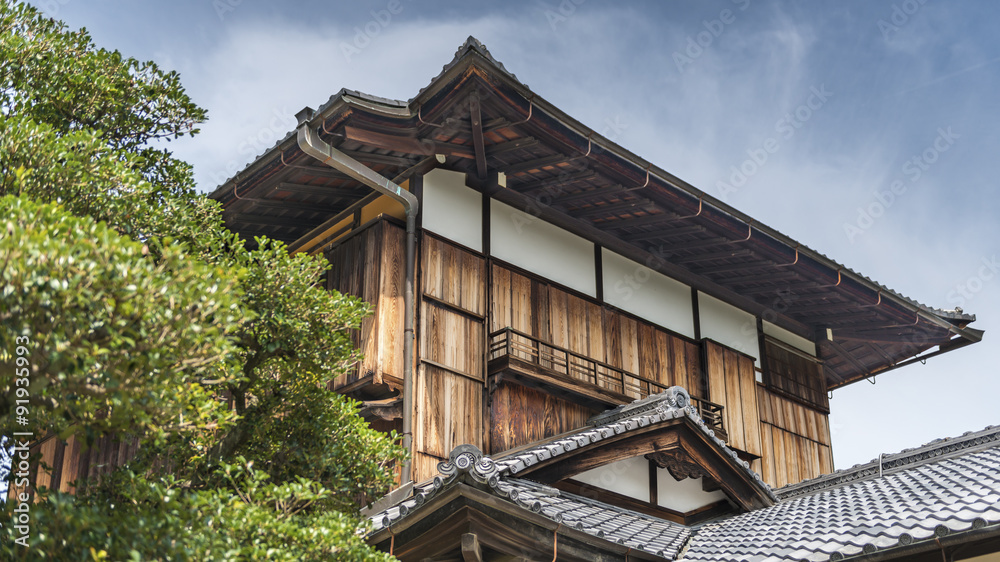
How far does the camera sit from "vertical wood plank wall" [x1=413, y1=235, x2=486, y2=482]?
34.9 feet

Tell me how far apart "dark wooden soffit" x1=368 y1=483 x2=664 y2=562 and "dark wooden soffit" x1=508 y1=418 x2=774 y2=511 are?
1972 millimetres

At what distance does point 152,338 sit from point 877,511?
22.4ft

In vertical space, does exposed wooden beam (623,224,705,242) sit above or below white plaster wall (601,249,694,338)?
above

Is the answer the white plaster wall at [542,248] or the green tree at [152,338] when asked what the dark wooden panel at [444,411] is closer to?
the white plaster wall at [542,248]

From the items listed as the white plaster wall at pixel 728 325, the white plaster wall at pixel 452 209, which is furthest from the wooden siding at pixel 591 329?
the white plaster wall at pixel 728 325

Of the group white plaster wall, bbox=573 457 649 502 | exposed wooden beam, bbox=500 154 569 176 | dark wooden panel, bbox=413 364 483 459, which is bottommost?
white plaster wall, bbox=573 457 649 502

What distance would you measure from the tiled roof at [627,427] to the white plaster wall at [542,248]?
211 cm

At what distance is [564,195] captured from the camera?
13.1 meters

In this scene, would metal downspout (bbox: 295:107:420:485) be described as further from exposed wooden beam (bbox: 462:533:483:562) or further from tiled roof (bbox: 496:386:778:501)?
exposed wooden beam (bbox: 462:533:483:562)

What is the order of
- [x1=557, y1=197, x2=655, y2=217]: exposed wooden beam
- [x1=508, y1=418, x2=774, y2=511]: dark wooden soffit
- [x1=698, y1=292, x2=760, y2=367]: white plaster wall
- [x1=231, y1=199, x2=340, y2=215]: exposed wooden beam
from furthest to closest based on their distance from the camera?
1. [x1=698, y1=292, x2=760, y2=367]: white plaster wall
2. [x1=557, y1=197, x2=655, y2=217]: exposed wooden beam
3. [x1=231, y1=199, x2=340, y2=215]: exposed wooden beam
4. [x1=508, y1=418, x2=774, y2=511]: dark wooden soffit

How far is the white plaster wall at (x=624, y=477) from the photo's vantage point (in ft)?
34.6

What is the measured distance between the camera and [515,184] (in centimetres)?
1280

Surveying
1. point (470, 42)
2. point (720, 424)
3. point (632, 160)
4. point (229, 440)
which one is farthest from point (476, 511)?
point (720, 424)

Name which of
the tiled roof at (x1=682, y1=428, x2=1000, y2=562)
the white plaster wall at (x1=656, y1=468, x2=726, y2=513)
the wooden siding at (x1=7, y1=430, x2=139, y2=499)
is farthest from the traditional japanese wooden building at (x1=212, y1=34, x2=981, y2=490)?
the wooden siding at (x1=7, y1=430, x2=139, y2=499)
